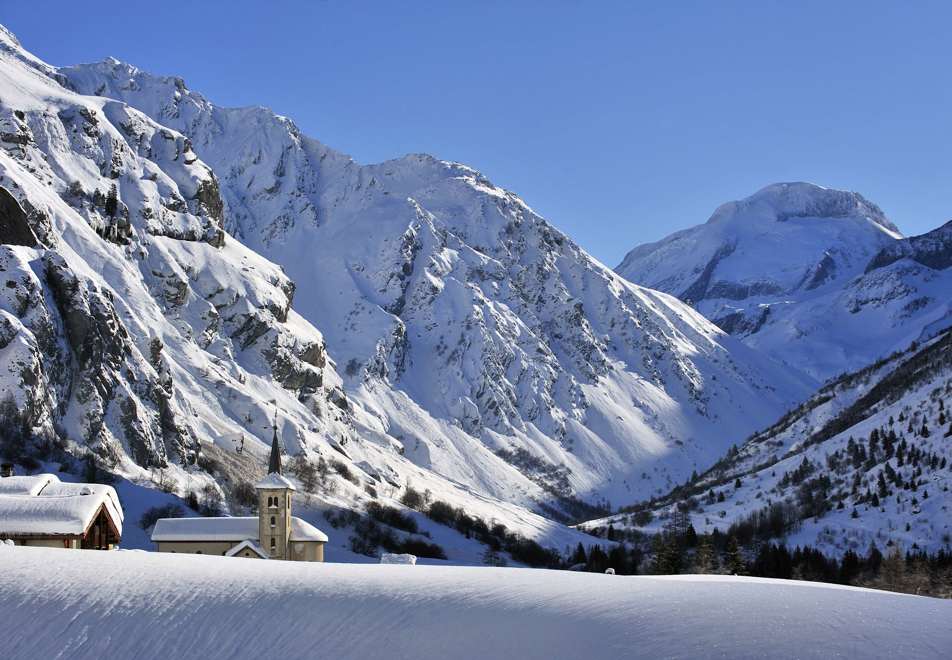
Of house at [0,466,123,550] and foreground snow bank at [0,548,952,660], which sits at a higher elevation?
house at [0,466,123,550]

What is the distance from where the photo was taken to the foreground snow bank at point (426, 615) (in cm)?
3803

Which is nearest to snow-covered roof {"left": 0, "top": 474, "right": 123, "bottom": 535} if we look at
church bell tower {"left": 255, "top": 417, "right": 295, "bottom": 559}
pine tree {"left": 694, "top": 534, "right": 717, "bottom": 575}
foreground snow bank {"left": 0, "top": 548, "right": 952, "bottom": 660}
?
church bell tower {"left": 255, "top": 417, "right": 295, "bottom": 559}

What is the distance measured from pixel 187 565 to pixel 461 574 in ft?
38.8

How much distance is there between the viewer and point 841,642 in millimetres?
36906

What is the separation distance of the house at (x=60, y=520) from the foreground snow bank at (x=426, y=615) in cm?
2896

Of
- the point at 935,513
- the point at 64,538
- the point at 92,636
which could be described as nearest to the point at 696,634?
the point at 92,636

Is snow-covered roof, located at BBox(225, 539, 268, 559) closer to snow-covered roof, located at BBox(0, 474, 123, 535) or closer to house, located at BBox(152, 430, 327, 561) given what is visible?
house, located at BBox(152, 430, 327, 561)

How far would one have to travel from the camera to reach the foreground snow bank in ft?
125

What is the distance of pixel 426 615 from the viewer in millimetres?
42438

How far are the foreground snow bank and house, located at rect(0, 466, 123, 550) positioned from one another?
95.0ft

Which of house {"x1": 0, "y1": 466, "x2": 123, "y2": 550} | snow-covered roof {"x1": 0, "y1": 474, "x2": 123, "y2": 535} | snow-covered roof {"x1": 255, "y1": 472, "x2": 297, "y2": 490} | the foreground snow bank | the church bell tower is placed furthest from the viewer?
snow-covered roof {"x1": 255, "y1": 472, "x2": 297, "y2": 490}

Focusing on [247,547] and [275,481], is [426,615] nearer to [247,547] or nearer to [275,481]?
[247,547]

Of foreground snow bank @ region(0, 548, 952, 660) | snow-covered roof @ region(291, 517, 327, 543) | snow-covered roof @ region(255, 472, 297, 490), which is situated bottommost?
foreground snow bank @ region(0, 548, 952, 660)

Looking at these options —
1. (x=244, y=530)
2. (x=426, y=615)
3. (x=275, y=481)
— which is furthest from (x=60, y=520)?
(x=426, y=615)
